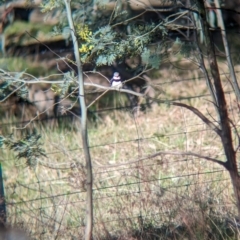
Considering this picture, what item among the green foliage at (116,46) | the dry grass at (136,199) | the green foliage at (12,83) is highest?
the green foliage at (116,46)

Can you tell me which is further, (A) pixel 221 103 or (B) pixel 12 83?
(B) pixel 12 83

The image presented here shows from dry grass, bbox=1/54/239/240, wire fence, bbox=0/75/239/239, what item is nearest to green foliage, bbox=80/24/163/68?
dry grass, bbox=1/54/239/240

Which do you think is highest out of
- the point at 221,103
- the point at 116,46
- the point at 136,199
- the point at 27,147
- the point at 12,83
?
the point at 116,46

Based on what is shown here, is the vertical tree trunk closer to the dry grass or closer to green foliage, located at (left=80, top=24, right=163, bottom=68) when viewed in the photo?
green foliage, located at (left=80, top=24, right=163, bottom=68)

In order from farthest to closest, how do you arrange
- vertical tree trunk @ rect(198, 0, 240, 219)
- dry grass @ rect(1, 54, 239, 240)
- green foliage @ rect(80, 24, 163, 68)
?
1. dry grass @ rect(1, 54, 239, 240)
2. green foliage @ rect(80, 24, 163, 68)
3. vertical tree trunk @ rect(198, 0, 240, 219)

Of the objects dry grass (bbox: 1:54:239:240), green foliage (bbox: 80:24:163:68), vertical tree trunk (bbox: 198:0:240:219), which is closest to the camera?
vertical tree trunk (bbox: 198:0:240:219)

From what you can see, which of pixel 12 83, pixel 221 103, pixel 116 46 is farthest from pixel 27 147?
pixel 221 103

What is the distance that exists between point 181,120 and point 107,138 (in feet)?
3.31

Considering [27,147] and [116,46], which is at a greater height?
[116,46]

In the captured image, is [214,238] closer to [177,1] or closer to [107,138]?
[177,1]

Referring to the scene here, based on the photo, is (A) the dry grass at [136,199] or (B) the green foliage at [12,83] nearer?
(B) the green foliage at [12,83]

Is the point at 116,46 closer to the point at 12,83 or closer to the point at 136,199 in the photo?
the point at 12,83

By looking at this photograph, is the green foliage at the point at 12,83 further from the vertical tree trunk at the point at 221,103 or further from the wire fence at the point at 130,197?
the vertical tree trunk at the point at 221,103

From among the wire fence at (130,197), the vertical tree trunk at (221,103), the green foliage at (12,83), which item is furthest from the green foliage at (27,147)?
the vertical tree trunk at (221,103)
